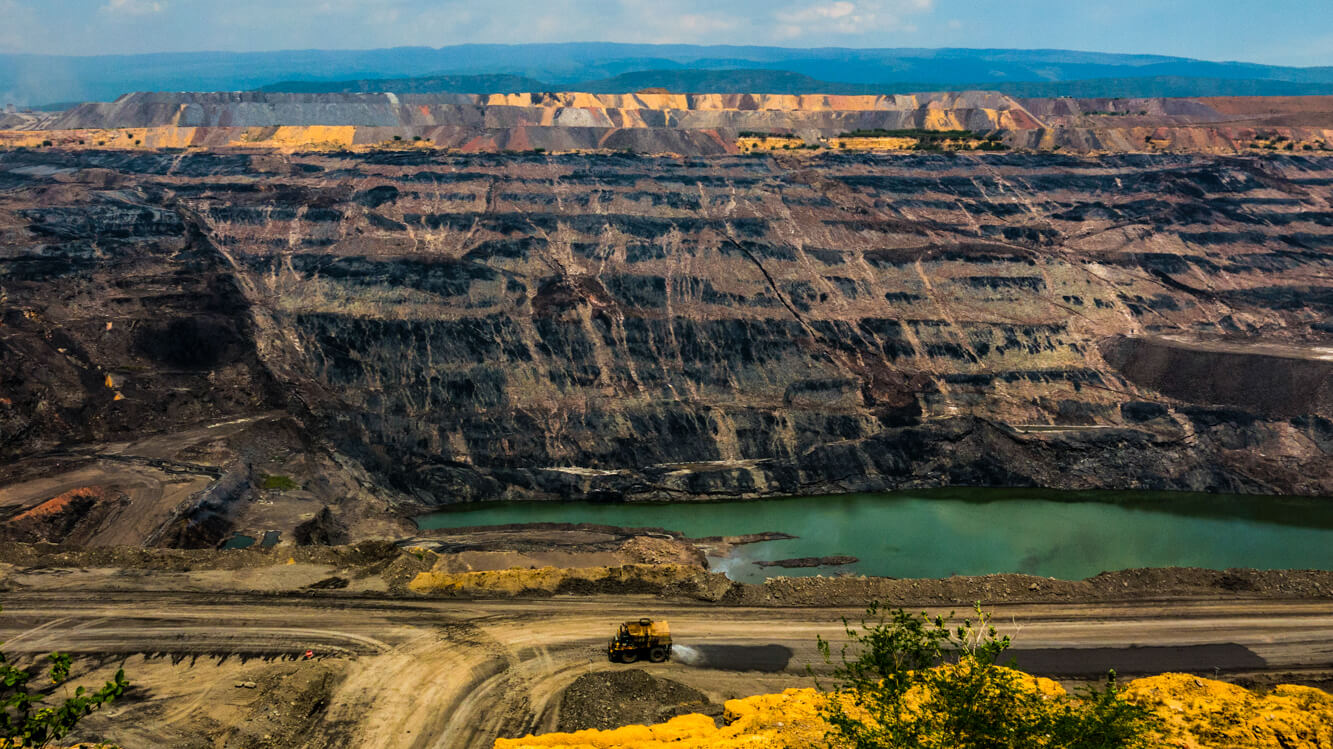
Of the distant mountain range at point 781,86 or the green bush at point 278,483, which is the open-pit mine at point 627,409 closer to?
the green bush at point 278,483

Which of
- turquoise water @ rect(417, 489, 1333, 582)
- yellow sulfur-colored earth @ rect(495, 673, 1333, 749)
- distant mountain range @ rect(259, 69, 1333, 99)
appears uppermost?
distant mountain range @ rect(259, 69, 1333, 99)

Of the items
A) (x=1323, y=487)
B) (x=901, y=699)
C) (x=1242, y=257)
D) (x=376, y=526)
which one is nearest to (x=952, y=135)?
(x=1242, y=257)

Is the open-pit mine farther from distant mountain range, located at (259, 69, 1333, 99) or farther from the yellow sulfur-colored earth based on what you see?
distant mountain range, located at (259, 69, 1333, 99)

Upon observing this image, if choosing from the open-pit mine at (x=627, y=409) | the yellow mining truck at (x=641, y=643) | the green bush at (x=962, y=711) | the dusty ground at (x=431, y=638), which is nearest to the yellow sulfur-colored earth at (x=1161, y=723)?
the open-pit mine at (x=627, y=409)

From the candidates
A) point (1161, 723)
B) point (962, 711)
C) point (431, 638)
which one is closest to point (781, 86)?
point (431, 638)

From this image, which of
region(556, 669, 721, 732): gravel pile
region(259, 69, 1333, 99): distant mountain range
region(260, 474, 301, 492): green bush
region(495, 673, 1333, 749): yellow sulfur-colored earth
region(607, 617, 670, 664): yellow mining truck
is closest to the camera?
region(495, 673, 1333, 749): yellow sulfur-colored earth

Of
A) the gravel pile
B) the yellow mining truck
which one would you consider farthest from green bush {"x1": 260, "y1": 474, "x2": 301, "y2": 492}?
the gravel pile

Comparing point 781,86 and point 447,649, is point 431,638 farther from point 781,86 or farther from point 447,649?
point 781,86
